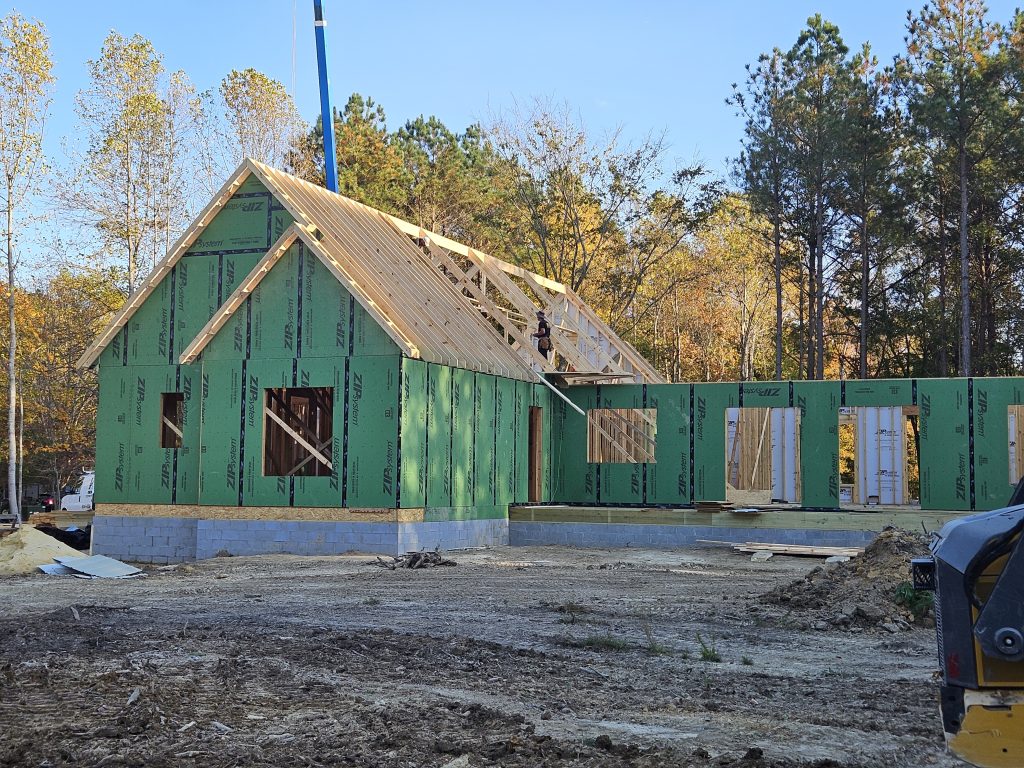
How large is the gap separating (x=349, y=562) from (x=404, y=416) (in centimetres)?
226

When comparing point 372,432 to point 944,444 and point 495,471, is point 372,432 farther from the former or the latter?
point 944,444

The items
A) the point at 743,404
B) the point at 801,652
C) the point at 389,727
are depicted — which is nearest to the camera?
the point at 389,727

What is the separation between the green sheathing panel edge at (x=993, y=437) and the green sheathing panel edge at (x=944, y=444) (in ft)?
0.56

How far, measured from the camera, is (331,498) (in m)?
15.3

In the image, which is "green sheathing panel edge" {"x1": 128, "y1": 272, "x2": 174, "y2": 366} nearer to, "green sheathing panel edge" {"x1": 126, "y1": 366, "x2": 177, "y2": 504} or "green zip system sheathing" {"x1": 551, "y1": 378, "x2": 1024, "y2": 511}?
"green sheathing panel edge" {"x1": 126, "y1": 366, "x2": 177, "y2": 504}

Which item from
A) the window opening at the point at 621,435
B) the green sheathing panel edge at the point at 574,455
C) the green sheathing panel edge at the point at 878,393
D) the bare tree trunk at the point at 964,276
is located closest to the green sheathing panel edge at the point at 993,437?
the green sheathing panel edge at the point at 878,393

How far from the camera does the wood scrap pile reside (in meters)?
13.7

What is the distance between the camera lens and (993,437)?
17.2 metres

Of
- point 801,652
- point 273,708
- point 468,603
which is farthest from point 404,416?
point 273,708

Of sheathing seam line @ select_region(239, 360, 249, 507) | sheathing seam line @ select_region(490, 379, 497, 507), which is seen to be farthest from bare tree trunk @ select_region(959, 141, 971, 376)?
sheathing seam line @ select_region(239, 360, 249, 507)

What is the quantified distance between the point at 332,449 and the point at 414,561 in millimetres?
2574

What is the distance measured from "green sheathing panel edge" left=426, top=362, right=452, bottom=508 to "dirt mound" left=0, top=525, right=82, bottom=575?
515cm

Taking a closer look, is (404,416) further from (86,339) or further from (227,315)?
(86,339)

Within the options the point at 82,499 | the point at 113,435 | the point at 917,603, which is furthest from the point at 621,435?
the point at 82,499
